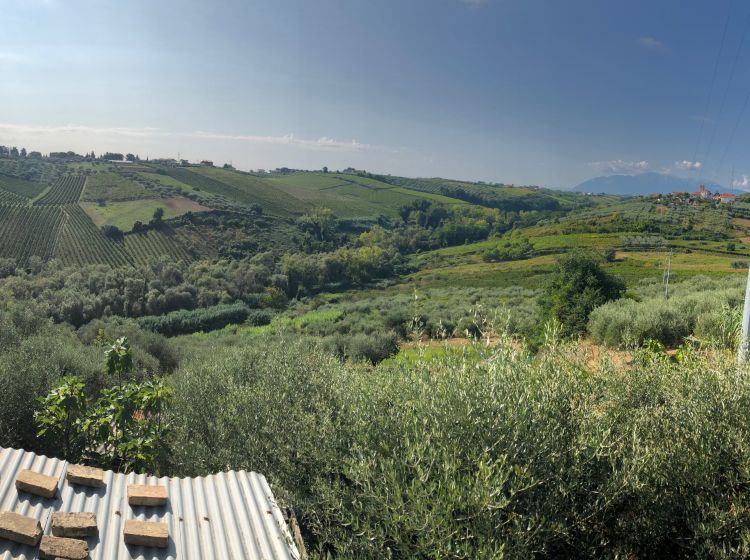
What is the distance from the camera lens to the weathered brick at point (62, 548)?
4.87m

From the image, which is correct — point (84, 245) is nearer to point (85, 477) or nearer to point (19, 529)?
point (85, 477)

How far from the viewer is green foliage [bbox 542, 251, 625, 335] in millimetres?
22734

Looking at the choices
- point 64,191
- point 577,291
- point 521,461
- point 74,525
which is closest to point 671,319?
point 577,291

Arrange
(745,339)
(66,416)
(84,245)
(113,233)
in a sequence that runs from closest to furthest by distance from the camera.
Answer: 1. (745,339)
2. (66,416)
3. (84,245)
4. (113,233)

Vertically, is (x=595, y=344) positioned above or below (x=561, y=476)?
below

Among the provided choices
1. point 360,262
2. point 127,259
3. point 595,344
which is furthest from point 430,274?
point 595,344

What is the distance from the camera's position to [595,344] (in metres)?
18.6

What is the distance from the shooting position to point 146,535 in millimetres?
5383

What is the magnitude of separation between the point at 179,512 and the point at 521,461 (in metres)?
4.61

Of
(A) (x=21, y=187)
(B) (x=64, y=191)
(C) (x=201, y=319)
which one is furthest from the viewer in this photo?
(B) (x=64, y=191)

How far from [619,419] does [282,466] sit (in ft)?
17.3

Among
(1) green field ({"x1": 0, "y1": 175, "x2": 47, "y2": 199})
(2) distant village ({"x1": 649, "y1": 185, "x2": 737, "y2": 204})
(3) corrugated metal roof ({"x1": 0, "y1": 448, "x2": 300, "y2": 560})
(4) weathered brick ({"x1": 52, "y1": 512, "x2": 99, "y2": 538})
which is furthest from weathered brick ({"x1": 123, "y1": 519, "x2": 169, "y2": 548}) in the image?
(2) distant village ({"x1": 649, "y1": 185, "x2": 737, "y2": 204})

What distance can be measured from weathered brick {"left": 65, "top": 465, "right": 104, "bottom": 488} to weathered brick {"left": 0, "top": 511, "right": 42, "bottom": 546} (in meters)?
1.14

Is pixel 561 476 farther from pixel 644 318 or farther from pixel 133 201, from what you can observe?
pixel 133 201
